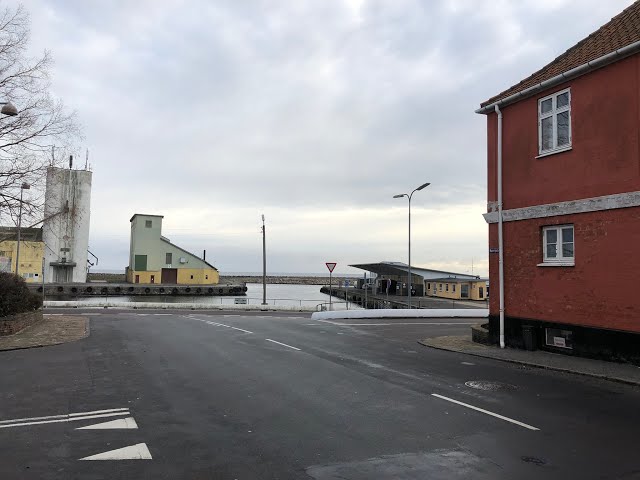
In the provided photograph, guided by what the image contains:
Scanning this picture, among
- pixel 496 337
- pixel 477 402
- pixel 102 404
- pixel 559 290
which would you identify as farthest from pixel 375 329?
pixel 102 404

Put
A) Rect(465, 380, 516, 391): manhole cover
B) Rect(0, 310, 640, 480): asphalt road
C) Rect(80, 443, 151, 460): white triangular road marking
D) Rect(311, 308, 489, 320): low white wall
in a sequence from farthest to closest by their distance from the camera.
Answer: Rect(311, 308, 489, 320): low white wall < Rect(465, 380, 516, 391): manhole cover < Rect(80, 443, 151, 460): white triangular road marking < Rect(0, 310, 640, 480): asphalt road

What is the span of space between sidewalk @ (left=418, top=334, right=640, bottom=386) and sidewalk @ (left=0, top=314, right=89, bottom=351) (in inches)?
→ 487

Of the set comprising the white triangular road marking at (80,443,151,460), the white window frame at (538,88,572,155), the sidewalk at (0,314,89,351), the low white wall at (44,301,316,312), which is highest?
the white window frame at (538,88,572,155)

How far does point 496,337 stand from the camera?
15.8 m

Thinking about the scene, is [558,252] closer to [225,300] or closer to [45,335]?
[45,335]

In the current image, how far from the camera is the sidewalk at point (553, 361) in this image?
10.5 metres

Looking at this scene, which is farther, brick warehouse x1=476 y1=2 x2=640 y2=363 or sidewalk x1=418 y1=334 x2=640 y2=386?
brick warehouse x1=476 y1=2 x2=640 y2=363

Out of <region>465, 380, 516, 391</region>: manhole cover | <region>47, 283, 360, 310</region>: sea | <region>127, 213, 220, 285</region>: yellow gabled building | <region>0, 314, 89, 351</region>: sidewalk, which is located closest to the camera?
<region>465, 380, 516, 391</region>: manhole cover

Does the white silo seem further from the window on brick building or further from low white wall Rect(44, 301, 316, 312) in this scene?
the window on brick building

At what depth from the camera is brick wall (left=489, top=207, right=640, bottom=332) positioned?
1188 cm

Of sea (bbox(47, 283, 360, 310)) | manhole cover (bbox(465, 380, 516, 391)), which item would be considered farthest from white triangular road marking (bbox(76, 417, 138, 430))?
sea (bbox(47, 283, 360, 310))

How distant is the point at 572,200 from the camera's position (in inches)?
527

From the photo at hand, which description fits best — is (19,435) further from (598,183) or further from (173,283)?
(173,283)

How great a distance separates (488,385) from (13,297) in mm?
17392
